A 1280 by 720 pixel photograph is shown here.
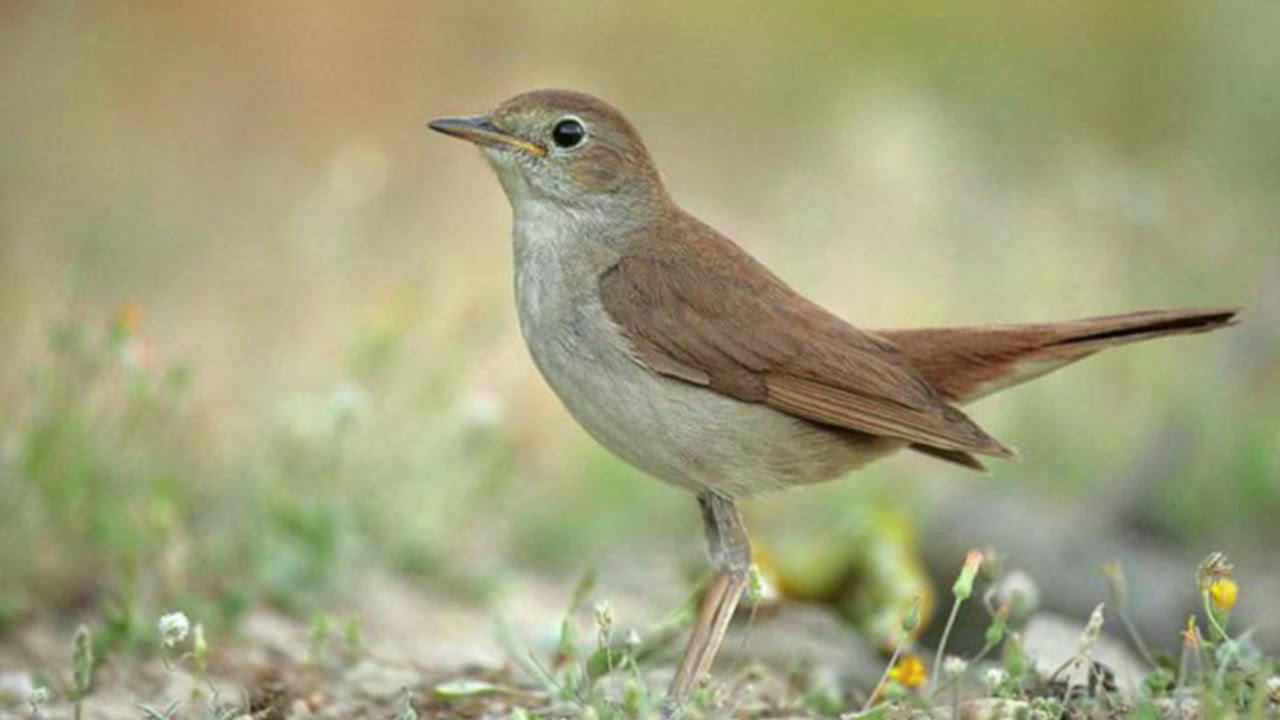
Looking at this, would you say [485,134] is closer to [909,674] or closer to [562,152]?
[562,152]

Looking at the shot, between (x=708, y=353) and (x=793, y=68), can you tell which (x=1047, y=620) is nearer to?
(x=708, y=353)

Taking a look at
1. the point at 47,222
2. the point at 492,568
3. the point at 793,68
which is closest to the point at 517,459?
the point at 492,568

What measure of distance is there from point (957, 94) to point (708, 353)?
6.37 m

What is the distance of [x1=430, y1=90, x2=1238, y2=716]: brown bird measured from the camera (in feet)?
17.2

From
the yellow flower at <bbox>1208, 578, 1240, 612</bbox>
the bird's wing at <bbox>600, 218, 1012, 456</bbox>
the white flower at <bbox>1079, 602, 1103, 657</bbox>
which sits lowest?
the white flower at <bbox>1079, 602, 1103, 657</bbox>

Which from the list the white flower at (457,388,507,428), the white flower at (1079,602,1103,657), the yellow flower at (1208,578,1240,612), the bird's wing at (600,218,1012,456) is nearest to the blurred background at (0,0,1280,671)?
the white flower at (457,388,507,428)

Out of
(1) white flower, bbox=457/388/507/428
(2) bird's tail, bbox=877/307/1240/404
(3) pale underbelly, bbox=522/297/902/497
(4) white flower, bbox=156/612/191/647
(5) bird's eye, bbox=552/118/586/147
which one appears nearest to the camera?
(4) white flower, bbox=156/612/191/647

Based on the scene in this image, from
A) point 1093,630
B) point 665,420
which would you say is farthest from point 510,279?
point 1093,630

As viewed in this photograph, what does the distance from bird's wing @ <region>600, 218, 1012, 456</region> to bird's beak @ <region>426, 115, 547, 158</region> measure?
41cm

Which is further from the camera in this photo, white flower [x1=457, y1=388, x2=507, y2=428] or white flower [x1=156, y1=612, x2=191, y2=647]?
white flower [x1=457, y1=388, x2=507, y2=428]

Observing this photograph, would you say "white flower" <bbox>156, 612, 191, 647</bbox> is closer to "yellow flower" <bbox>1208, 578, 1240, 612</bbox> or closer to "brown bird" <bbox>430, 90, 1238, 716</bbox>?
"brown bird" <bbox>430, 90, 1238, 716</bbox>

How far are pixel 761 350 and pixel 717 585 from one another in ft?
2.06

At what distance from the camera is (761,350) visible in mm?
5336

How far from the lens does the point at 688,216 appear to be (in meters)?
5.73
